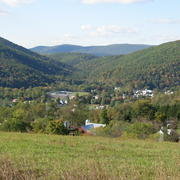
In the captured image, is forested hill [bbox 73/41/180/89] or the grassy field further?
forested hill [bbox 73/41/180/89]

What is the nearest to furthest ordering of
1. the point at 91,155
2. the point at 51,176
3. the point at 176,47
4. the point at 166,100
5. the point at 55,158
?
the point at 51,176
the point at 55,158
the point at 91,155
the point at 166,100
the point at 176,47

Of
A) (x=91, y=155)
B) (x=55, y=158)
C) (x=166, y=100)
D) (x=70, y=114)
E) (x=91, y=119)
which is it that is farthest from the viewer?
(x=166, y=100)

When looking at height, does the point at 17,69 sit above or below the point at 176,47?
below

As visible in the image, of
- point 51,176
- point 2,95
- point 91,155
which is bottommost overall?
point 2,95

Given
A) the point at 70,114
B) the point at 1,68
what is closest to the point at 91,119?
the point at 70,114

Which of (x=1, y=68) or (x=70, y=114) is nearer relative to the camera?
(x=70, y=114)

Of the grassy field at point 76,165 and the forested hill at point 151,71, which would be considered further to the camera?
the forested hill at point 151,71

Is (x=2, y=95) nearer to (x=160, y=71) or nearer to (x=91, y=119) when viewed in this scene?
(x=91, y=119)

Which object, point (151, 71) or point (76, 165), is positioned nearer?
point (76, 165)

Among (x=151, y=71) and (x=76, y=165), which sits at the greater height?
(x=76, y=165)

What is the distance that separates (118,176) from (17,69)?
15510cm

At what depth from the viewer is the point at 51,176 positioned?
593 cm

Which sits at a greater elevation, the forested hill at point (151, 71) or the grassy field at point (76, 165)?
the grassy field at point (76, 165)

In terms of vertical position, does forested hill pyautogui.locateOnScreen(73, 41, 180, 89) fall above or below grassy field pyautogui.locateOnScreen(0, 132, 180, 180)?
below
